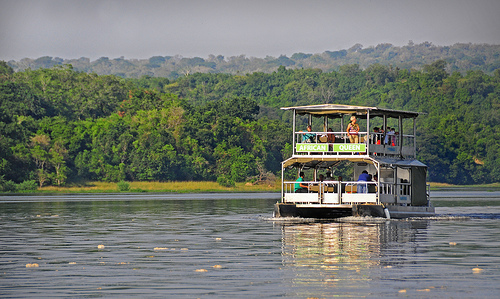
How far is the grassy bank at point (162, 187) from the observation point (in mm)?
101500

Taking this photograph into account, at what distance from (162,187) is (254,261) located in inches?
3487

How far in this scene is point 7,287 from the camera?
50.1 ft

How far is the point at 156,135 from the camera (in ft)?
367

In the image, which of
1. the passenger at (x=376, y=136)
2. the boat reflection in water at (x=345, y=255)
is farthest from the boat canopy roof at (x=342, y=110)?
the boat reflection in water at (x=345, y=255)

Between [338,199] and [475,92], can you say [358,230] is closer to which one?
[338,199]

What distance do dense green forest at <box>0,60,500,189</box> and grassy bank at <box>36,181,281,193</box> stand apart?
112 cm

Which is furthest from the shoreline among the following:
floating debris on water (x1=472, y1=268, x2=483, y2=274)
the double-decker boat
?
floating debris on water (x1=472, y1=268, x2=483, y2=274)

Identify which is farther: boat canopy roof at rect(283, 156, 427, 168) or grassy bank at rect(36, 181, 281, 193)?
grassy bank at rect(36, 181, 281, 193)

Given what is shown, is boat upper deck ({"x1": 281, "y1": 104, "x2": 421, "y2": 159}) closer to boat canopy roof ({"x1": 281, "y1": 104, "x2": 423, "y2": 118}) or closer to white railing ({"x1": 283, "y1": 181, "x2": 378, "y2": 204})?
boat canopy roof ({"x1": 281, "y1": 104, "x2": 423, "y2": 118})

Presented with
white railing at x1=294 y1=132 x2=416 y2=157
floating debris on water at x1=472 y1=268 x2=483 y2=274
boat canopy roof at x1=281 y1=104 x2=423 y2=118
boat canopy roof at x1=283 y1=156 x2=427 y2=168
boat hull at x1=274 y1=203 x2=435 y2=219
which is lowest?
boat hull at x1=274 y1=203 x2=435 y2=219

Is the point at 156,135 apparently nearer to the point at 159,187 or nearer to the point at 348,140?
the point at 159,187

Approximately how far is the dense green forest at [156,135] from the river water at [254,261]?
71.4 metres

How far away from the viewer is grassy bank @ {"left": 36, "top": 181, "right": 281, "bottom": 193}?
101500 mm

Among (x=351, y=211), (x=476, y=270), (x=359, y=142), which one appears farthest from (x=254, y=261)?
(x=359, y=142)
